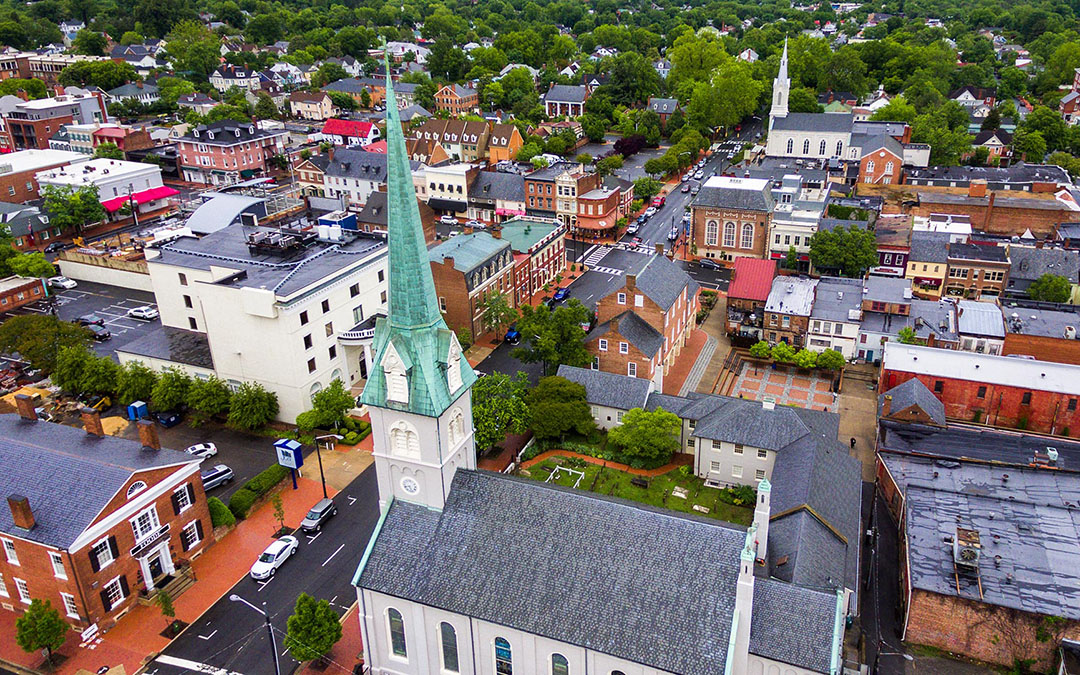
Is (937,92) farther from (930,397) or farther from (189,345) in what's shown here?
(189,345)

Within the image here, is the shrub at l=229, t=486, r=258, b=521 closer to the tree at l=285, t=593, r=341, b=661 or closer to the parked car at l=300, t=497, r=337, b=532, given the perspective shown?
the parked car at l=300, t=497, r=337, b=532

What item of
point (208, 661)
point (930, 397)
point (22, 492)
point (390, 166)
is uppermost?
point (390, 166)

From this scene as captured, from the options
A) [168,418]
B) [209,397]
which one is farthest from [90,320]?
[209,397]

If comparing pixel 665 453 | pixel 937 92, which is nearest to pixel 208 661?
pixel 665 453

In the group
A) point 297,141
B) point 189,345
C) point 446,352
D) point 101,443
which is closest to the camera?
point 446,352

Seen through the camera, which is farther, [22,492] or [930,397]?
[930,397]

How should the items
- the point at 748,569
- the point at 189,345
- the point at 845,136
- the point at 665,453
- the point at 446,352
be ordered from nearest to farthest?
1. the point at 748,569
2. the point at 446,352
3. the point at 665,453
4. the point at 189,345
5. the point at 845,136

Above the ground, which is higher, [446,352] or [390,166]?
[390,166]

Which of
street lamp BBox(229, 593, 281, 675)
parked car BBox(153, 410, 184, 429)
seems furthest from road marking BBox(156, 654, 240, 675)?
parked car BBox(153, 410, 184, 429)

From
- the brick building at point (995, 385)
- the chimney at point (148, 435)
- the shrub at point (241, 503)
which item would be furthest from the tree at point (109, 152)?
the brick building at point (995, 385)
